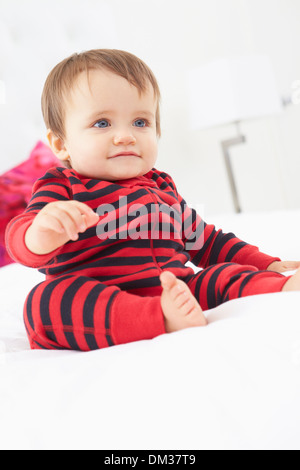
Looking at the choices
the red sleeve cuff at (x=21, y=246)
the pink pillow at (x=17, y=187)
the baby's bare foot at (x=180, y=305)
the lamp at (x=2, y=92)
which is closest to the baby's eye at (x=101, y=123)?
the red sleeve cuff at (x=21, y=246)

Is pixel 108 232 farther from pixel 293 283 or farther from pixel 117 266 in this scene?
pixel 293 283

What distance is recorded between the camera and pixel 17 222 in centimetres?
71

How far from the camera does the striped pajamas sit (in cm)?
63

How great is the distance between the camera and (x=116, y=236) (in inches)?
30.8

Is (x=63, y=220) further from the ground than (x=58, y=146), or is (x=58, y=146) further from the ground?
(x=58, y=146)

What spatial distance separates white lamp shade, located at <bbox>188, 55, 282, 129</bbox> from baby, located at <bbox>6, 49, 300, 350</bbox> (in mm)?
1593

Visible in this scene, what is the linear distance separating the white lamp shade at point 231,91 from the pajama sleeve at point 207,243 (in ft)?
5.15

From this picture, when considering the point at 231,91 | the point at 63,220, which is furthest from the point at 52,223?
the point at 231,91

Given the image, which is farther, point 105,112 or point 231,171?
point 231,171

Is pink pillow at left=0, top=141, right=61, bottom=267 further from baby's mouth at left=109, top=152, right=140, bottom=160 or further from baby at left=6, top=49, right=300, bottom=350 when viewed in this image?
baby's mouth at left=109, top=152, right=140, bottom=160

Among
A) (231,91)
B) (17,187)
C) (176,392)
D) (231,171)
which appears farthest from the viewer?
(231,171)

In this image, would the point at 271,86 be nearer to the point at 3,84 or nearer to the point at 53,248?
the point at 3,84

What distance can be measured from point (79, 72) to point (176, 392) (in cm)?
64

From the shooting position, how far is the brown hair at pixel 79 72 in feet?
2.76
